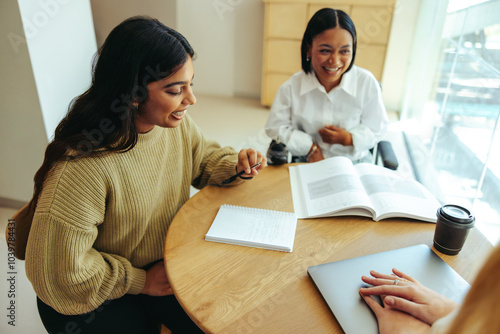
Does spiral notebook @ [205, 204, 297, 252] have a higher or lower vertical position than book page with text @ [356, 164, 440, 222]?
lower

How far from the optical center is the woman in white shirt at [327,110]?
1.69 m

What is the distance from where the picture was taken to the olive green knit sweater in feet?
2.90

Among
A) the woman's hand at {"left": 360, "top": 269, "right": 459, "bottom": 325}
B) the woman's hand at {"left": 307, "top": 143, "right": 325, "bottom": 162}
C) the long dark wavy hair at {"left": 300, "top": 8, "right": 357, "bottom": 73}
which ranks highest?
the long dark wavy hair at {"left": 300, "top": 8, "right": 357, "bottom": 73}

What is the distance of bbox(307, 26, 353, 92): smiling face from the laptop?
35.7 inches

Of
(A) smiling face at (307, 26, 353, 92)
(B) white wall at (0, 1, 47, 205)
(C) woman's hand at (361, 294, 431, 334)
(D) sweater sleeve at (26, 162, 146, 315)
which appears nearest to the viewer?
(C) woman's hand at (361, 294, 431, 334)

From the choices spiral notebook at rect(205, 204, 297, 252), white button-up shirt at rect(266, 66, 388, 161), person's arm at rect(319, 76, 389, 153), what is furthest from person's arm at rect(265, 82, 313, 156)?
spiral notebook at rect(205, 204, 297, 252)

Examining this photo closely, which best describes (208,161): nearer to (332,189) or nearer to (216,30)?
(332,189)

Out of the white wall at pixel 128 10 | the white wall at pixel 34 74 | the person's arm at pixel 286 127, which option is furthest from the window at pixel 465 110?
the white wall at pixel 128 10

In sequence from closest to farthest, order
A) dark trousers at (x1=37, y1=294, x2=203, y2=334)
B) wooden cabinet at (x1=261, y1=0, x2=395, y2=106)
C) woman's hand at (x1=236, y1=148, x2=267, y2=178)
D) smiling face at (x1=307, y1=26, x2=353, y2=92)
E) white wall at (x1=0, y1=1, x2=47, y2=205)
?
1. dark trousers at (x1=37, y1=294, x2=203, y2=334)
2. woman's hand at (x1=236, y1=148, x2=267, y2=178)
3. smiling face at (x1=307, y1=26, x2=353, y2=92)
4. white wall at (x1=0, y1=1, x2=47, y2=205)
5. wooden cabinet at (x1=261, y1=0, x2=395, y2=106)

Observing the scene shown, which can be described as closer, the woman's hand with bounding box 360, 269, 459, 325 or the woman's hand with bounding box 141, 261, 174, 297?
the woman's hand with bounding box 360, 269, 459, 325

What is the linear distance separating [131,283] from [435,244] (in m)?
0.85

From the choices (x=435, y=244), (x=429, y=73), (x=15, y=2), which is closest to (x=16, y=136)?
(x=15, y=2)

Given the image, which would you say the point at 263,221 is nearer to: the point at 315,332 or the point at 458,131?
the point at 315,332

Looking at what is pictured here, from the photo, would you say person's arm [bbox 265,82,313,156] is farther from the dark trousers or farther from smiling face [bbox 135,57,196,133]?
the dark trousers
